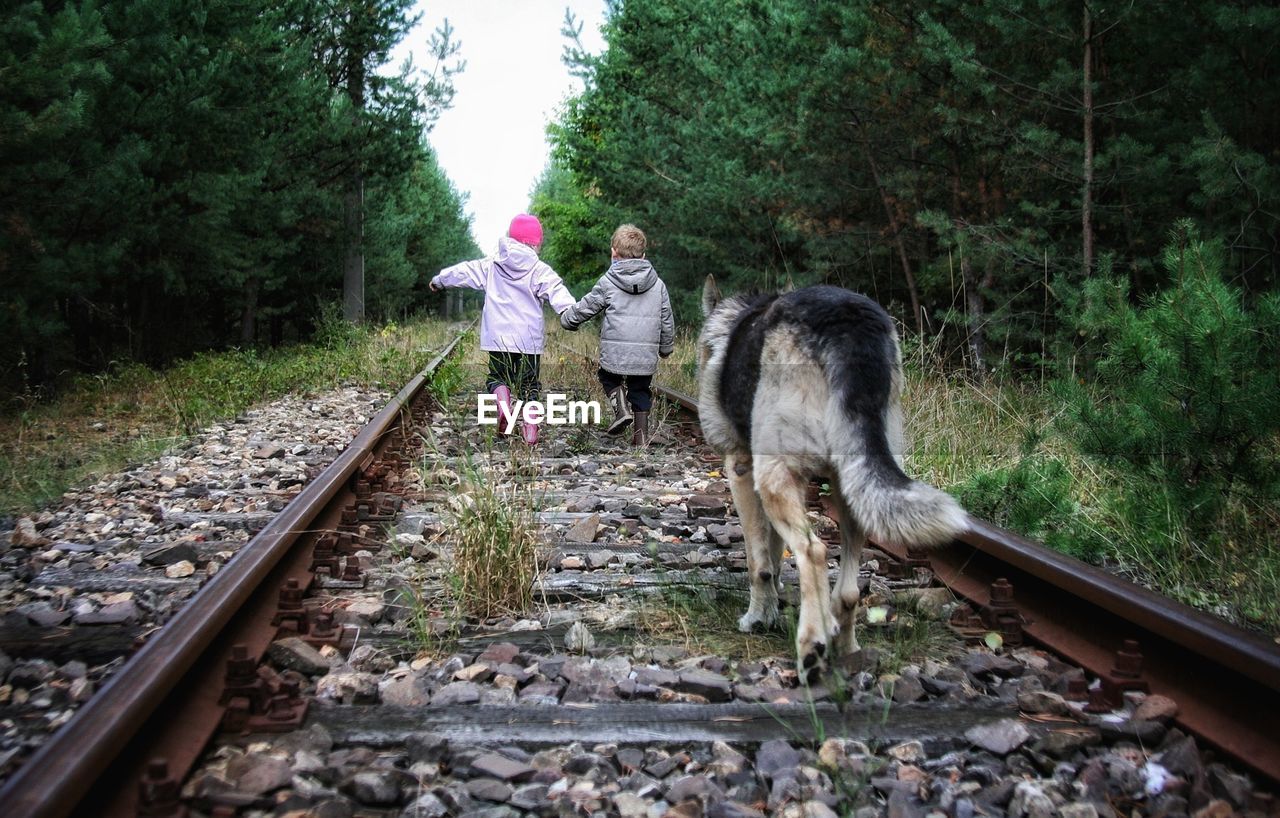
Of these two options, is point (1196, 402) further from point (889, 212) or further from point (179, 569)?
point (889, 212)

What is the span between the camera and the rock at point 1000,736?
270 cm

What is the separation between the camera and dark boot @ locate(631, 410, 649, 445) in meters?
8.23

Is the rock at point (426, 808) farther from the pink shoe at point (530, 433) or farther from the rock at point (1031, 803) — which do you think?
A: the pink shoe at point (530, 433)

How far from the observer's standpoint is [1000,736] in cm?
273

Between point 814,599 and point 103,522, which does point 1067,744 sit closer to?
point 814,599

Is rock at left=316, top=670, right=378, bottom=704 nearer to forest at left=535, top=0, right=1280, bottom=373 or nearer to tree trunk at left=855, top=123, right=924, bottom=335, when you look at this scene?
forest at left=535, top=0, right=1280, bottom=373

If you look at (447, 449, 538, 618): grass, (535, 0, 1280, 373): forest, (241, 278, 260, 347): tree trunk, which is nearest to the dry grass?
(447, 449, 538, 618): grass

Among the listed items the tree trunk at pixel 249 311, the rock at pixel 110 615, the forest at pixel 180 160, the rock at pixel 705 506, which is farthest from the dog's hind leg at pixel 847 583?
the tree trunk at pixel 249 311

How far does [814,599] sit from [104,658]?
90.6 inches

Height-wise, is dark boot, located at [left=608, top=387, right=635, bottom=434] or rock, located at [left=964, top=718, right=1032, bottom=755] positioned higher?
dark boot, located at [left=608, top=387, right=635, bottom=434]

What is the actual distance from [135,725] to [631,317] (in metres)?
6.21

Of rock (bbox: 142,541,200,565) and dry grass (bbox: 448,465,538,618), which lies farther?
rock (bbox: 142,541,200,565)

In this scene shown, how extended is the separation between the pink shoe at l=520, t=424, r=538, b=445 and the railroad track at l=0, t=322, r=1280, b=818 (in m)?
3.34

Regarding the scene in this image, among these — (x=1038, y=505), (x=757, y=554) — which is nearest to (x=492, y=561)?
(x=757, y=554)
